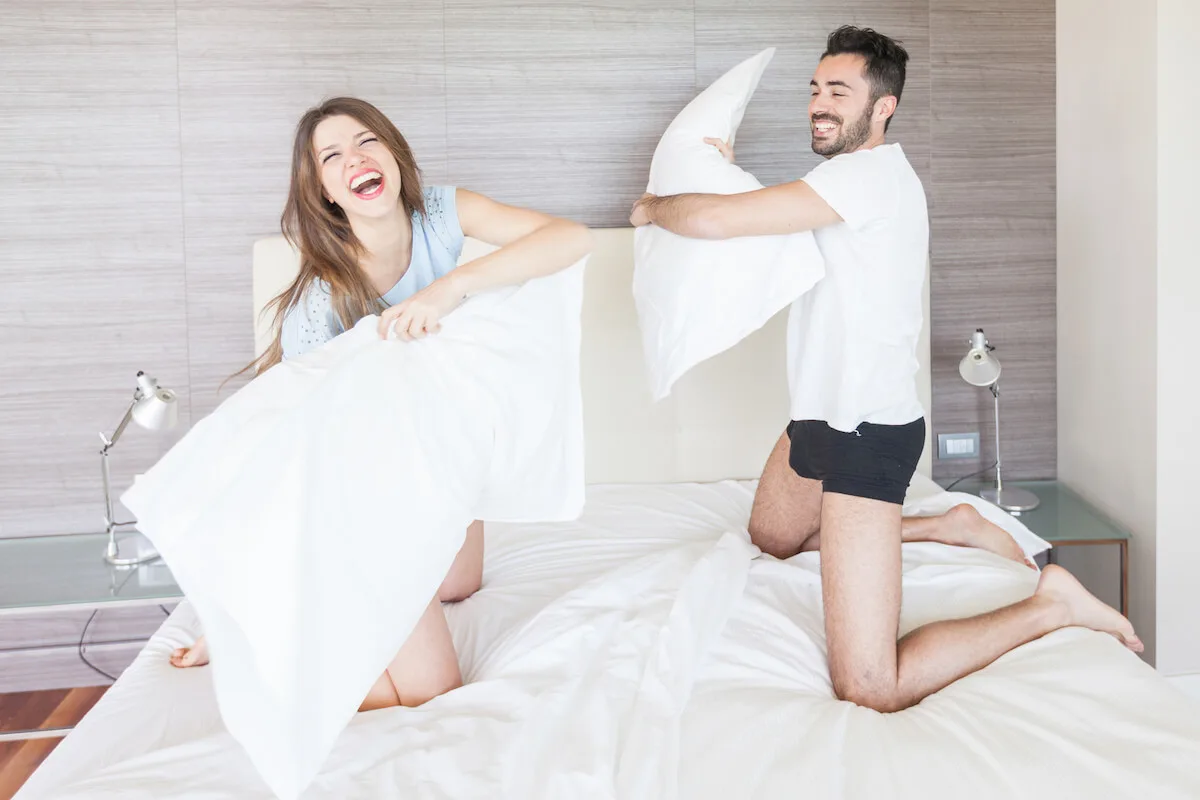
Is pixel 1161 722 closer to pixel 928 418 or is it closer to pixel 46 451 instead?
pixel 928 418

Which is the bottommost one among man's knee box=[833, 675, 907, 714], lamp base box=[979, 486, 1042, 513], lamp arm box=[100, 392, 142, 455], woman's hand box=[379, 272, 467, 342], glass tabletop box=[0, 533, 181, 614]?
man's knee box=[833, 675, 907, 714]

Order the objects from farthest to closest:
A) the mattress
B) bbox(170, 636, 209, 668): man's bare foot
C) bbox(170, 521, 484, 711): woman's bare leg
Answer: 1. bbox(170, 636, 209, 668): man's bare foot
2. bbox(170, 521, 484, 711): woman's bare leg
3. the mattress

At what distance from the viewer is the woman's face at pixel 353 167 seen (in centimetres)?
188

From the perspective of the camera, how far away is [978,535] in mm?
2324

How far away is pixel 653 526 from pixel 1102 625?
106 cm

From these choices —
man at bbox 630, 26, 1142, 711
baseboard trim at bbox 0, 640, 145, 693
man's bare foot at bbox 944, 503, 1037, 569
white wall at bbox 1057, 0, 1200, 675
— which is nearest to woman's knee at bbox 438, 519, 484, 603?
man at bbox 630, 26, 1142, 711

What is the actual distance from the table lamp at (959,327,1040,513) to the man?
32.2 inches

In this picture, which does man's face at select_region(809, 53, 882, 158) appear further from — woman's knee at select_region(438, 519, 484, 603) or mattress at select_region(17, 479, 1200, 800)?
woman's knee at select_region(438, 519, 484, 603)

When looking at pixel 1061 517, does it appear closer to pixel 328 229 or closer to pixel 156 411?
pixel 328 229

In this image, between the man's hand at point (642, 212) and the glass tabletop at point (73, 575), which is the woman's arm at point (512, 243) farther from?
the glass tabletop at point (73, 575)

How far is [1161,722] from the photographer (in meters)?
1.53

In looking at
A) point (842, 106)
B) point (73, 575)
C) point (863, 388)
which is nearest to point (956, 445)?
point (863, 388)

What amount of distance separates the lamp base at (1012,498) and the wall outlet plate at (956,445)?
164 millimetres

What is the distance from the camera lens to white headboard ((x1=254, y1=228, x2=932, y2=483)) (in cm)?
295
